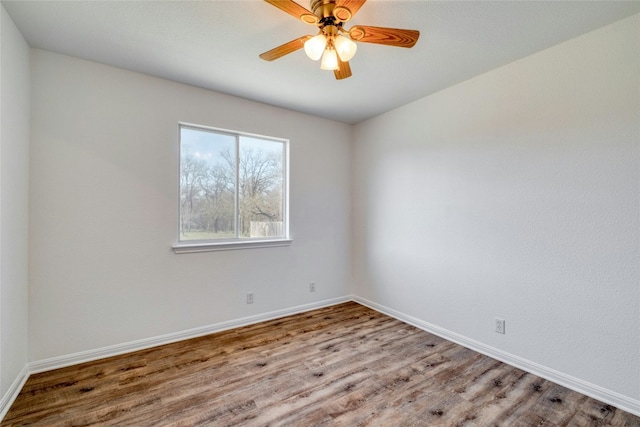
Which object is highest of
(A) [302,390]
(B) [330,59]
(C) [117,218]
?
(B) [330,59]

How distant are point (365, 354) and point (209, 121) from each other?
276 cm

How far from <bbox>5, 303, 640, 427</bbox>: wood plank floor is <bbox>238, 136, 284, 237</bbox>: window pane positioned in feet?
4.11

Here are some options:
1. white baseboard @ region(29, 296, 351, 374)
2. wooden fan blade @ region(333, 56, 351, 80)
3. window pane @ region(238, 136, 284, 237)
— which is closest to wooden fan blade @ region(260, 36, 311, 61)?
wooden fan blade @ region(333, 56, 351, 80)

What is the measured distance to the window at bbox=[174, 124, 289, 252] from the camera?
2949mm

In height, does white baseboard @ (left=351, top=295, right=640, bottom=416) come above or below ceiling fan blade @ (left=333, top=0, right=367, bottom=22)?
below

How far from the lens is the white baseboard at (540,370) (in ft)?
6.17

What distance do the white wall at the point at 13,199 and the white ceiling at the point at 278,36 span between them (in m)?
0.28

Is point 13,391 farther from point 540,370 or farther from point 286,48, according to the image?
point 540,370

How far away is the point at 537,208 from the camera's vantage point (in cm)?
229

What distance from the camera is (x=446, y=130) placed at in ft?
9.64

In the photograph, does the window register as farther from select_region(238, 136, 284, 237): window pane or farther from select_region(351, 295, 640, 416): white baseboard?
select_region(351, 295, 640, 416): white baseboard

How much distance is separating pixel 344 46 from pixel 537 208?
6.40ft

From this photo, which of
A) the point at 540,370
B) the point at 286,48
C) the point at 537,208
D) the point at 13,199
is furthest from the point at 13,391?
the point at 537,208

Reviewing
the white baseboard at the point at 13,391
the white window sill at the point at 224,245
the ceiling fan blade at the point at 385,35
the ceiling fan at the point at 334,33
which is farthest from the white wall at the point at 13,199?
the ceiling fan blade at the point at 385,35
